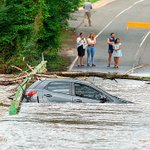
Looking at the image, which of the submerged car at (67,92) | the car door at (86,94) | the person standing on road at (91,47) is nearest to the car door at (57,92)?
the submerged car at (67,92)

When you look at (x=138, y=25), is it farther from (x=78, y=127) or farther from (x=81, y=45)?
(x=78, y=127)

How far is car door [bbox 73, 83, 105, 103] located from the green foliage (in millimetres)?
8686

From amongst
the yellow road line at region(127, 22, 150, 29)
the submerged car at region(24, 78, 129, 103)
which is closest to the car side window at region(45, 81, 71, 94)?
the submerged car at region(24, 78, 129, 103)

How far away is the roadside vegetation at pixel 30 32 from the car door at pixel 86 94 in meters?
8.67

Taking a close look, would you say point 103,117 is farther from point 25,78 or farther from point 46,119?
point 25,78

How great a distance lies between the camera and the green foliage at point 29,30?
Result: 1168 inches

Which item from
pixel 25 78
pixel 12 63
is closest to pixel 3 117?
pixel 25 78

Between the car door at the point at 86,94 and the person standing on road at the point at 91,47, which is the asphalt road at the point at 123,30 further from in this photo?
the car door at the point at 86,94

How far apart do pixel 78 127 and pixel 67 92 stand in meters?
3.37

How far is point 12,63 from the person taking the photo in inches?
1128

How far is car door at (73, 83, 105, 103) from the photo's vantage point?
1991 cm

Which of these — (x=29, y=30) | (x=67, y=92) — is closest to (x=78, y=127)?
(x=67, y=92)

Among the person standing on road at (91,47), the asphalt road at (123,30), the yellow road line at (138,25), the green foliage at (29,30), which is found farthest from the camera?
the yellow road line at (138,25)

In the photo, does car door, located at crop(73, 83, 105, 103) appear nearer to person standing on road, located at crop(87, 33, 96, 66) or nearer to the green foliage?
the green foliage
